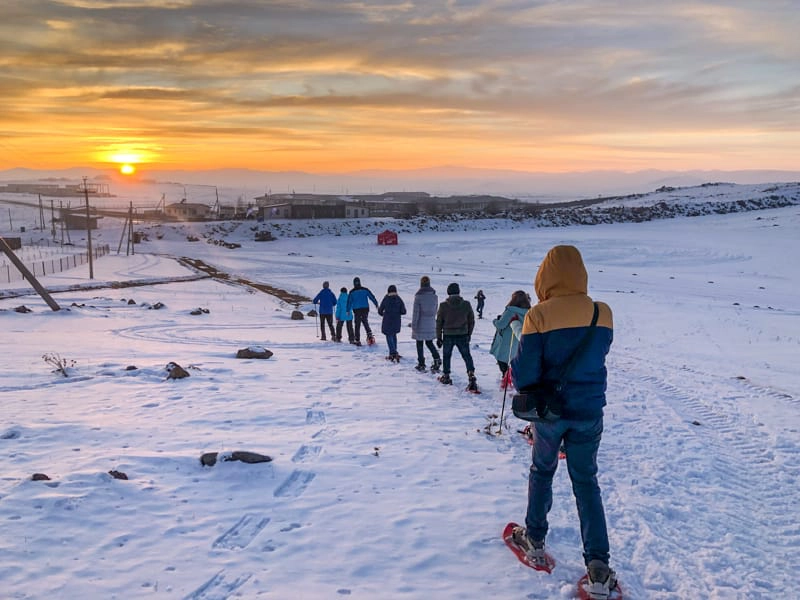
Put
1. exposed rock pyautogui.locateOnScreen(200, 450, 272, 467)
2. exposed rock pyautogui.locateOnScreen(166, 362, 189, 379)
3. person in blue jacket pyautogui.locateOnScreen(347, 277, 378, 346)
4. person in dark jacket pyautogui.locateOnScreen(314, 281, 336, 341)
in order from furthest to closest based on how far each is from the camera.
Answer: person in dark jacket pyautogui.locateOnScreen(314, 281, 336, 341), person in blue jacket pyautogui.locateOnScreen(347, 277, 378, 346), exposed rock pyautogui.locateOnScreen(166, 362, 189, 379), exposed rock pyautogui.locateOnScreen(200, 450, 272, 467)

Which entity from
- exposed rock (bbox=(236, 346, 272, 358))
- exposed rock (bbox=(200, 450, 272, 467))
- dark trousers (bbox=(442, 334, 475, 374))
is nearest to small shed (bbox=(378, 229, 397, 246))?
exposed rock (bbox=(236, 346, 272, 358))

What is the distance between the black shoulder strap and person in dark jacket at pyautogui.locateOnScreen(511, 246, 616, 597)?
0.02m

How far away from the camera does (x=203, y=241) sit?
236ft

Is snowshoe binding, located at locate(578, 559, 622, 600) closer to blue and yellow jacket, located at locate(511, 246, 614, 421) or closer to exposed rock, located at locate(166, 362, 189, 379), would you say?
blue and yellow jacket, located at locate(511, 246, 614, 421)

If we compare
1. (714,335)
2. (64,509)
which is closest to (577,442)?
(64,509)

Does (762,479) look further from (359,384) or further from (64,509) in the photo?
(64,509)

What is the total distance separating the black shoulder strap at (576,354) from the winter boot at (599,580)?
136 cm

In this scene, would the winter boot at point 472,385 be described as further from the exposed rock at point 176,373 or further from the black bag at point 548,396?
the black bag at point 548,396

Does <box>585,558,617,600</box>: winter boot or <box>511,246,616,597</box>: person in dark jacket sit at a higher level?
<box>511,246,616,597</box>: person in dark jacket

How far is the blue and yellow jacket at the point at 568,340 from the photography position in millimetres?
4016

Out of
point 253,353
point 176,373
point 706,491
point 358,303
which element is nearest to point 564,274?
point 706,491

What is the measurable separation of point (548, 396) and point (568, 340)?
16.7 inches

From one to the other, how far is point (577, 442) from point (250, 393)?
251 inches

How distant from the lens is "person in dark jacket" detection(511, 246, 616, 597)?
13.2 feet
